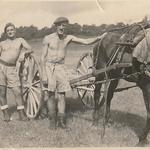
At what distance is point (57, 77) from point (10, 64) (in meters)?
0.39

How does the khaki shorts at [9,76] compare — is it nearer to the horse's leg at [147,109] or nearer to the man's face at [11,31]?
the man's face at [11,31]

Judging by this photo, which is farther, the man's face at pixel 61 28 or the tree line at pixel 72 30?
the tree line at pixel 72 30

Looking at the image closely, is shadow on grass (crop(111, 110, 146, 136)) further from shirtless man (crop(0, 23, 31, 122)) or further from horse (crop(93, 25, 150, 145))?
shirtless man (crop(0, 23, 31, 122))

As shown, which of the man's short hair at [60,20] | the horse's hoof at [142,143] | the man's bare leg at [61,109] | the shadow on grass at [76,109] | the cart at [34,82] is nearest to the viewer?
the horse's hoof at [142,143]

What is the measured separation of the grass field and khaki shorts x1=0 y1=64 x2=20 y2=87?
180 mm

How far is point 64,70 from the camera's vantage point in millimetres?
3387

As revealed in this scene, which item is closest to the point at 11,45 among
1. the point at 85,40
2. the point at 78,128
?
the point at 85,40

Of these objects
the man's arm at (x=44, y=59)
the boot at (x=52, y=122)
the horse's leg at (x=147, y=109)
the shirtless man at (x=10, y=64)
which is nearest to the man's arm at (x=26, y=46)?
the shirtless man at (x=10, y=64)

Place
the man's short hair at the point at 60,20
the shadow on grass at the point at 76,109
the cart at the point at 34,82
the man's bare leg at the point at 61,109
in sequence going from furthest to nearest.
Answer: the shadow on grass at the point at 76,109, the cart at the point at 34,82, the man's bare leg at the point at 61,109, the man's short hair at the point at 60,20

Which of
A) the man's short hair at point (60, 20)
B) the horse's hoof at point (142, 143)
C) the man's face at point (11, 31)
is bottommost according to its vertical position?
the horse's hoof at point (142, 143)

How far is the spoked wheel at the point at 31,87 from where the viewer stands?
3539 millimetres

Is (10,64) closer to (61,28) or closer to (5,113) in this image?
(5,113)

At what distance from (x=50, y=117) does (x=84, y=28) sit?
706 millimetres

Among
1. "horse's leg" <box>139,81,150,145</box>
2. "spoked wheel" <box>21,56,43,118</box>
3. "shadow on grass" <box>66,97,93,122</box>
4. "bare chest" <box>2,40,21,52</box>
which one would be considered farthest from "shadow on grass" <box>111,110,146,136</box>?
"bare chest" <box>2,40,21,52</box>
